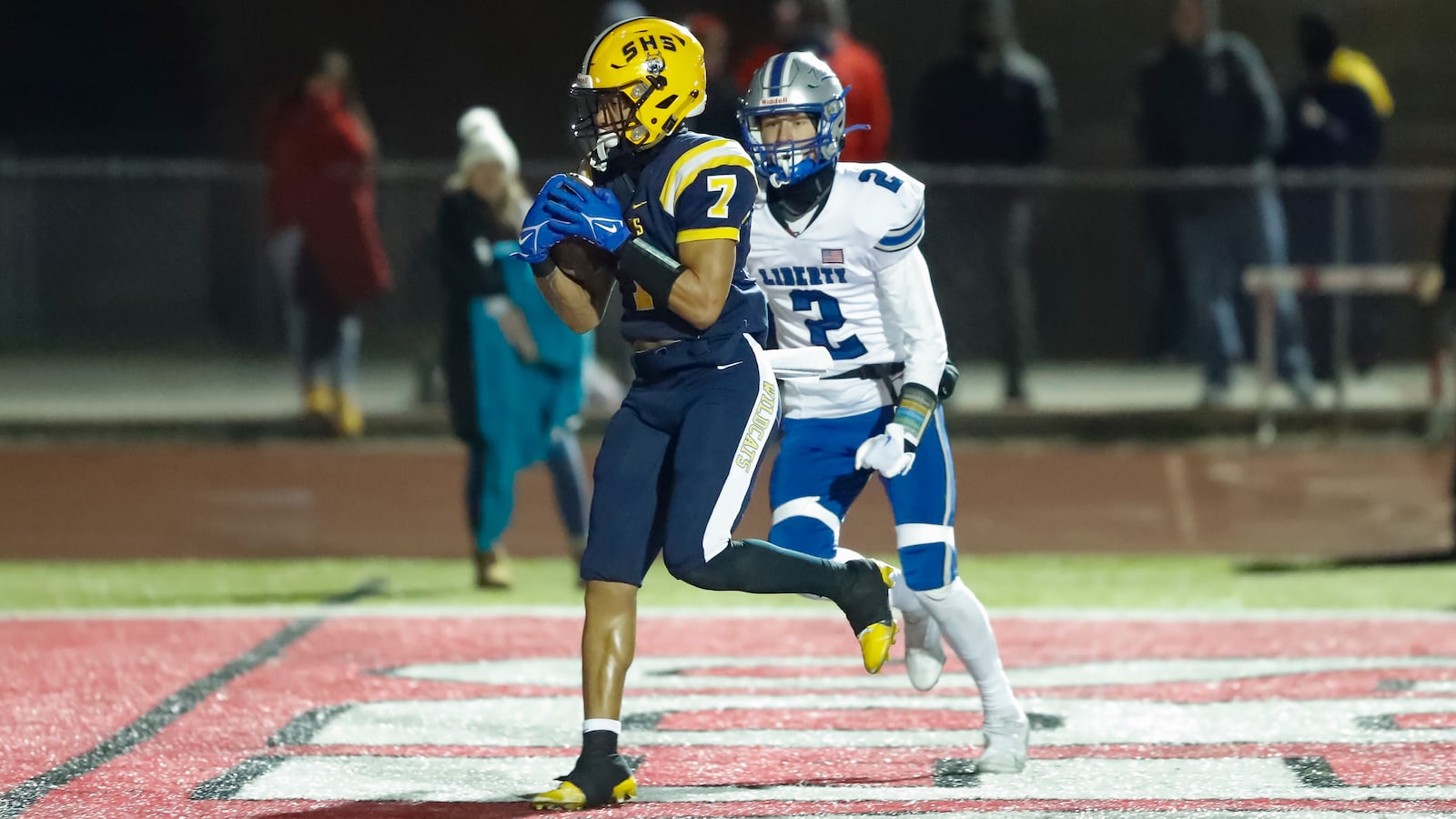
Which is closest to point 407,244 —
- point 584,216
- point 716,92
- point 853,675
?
point 716,92

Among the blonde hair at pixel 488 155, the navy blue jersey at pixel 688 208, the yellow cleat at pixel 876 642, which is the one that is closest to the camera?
the navy blue jersey at pixel 688 208

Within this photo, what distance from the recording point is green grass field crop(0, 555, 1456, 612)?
902 cm

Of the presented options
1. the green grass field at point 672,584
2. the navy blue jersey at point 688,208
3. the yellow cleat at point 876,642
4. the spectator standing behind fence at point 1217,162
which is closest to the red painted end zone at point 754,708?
the yellow cleat at point 876,642

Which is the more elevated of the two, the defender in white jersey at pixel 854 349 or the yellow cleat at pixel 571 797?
the defender in white jersey at pixel 854 349

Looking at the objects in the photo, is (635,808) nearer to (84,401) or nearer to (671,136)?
(671,136)

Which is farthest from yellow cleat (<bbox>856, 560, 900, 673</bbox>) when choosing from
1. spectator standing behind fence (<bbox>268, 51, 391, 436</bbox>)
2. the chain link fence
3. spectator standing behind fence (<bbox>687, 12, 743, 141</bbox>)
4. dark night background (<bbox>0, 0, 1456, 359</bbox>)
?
dark night background (<bbox>0, 0, 1456, 359</bbox>)

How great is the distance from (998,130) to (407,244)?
3961mm

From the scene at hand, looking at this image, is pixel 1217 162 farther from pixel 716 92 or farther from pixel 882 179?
pixel 882 179

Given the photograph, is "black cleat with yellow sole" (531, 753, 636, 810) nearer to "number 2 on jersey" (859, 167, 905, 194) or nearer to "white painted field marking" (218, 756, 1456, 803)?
"white painted field marking" (218, 756, 1456, 803)

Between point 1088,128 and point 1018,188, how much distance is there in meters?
4.29

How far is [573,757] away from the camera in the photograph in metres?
6.03

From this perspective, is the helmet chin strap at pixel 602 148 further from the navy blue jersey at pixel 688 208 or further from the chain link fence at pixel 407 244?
the chain link fence at pixel 407 244

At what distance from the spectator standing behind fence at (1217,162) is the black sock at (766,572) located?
8286 millimetres

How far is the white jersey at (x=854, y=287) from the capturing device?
19.2ft
